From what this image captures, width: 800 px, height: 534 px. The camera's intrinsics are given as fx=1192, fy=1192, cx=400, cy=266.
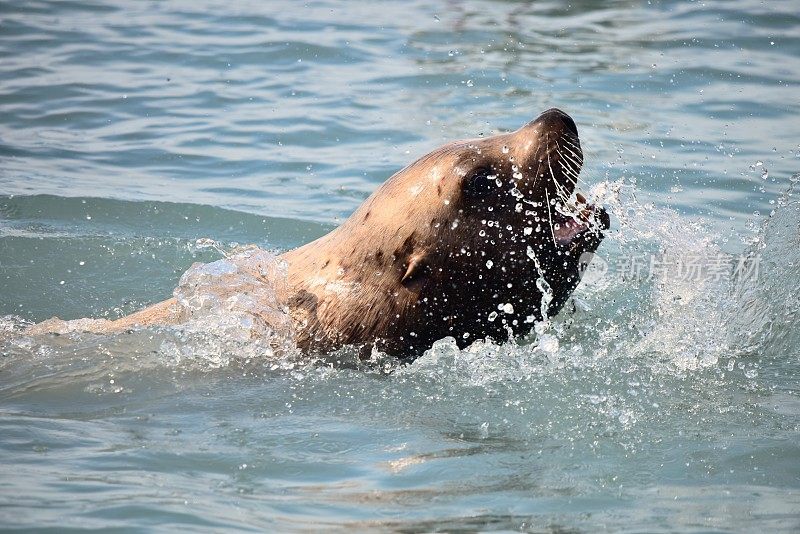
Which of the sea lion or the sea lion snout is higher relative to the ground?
the sea lion snout

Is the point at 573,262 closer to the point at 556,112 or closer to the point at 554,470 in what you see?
the point at 556,112

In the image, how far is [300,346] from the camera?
5.72 metres

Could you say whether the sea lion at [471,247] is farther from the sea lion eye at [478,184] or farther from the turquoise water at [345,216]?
the turquoise water at [345,216]

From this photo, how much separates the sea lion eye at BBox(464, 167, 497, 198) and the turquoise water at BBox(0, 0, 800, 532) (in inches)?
23.4

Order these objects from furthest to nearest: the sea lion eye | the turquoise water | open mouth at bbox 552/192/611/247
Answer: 1. the sea lion eye
2. open mouth at bbox 552/192/611/247
3. the turquoise water

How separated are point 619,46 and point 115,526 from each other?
1008cm

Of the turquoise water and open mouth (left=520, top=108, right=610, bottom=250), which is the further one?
open mouth (left=520, top=108, right=610, bottom=250)

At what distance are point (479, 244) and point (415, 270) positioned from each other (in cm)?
32

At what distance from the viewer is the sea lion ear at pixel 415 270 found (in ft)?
18.0

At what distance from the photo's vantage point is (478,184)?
550cm

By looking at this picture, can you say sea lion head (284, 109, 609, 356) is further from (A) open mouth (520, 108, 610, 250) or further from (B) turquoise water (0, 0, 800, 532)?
(B) turquoise water (0, 0, 800, 532)

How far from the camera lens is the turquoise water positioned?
4371 mm

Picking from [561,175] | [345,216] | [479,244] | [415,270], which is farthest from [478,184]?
[345,216]

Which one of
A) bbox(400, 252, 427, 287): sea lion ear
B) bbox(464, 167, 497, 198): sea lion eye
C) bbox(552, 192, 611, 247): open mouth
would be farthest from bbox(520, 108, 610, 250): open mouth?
bbox(400, 252, 427, 287): sea lion ear
